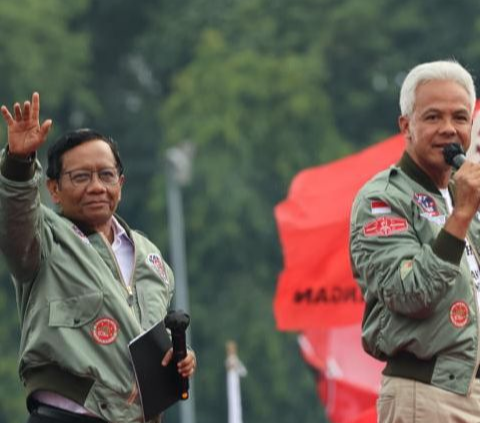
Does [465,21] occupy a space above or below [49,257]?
above

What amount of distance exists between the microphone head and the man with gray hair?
0.03m

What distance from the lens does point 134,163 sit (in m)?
51.5

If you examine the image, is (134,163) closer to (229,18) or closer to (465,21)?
(229,18)

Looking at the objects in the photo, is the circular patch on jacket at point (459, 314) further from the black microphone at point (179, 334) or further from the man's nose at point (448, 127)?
the black microphone at point (179, 334)

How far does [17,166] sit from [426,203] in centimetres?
130

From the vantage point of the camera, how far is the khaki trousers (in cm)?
764

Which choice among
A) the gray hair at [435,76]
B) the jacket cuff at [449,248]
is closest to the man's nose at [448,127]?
the gray hair at [435,76]

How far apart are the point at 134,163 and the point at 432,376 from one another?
43979mm

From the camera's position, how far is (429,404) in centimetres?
764

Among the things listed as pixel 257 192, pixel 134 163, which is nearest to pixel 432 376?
pixel 257 192

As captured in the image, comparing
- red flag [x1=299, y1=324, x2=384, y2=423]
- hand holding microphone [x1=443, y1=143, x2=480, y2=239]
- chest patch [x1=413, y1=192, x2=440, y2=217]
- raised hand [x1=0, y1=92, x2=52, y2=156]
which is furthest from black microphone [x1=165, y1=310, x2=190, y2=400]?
red flag [x1=299, y1=324, x2=384, y2=423]

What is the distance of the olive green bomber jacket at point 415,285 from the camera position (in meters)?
7.50

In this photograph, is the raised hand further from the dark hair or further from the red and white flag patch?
the red and white flag patch

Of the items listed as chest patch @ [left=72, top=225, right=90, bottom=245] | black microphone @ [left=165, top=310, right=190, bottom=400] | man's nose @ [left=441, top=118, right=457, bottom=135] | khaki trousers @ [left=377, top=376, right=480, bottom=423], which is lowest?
khaki trousers @ [left=377, top=376, right=480, bottom=423]
